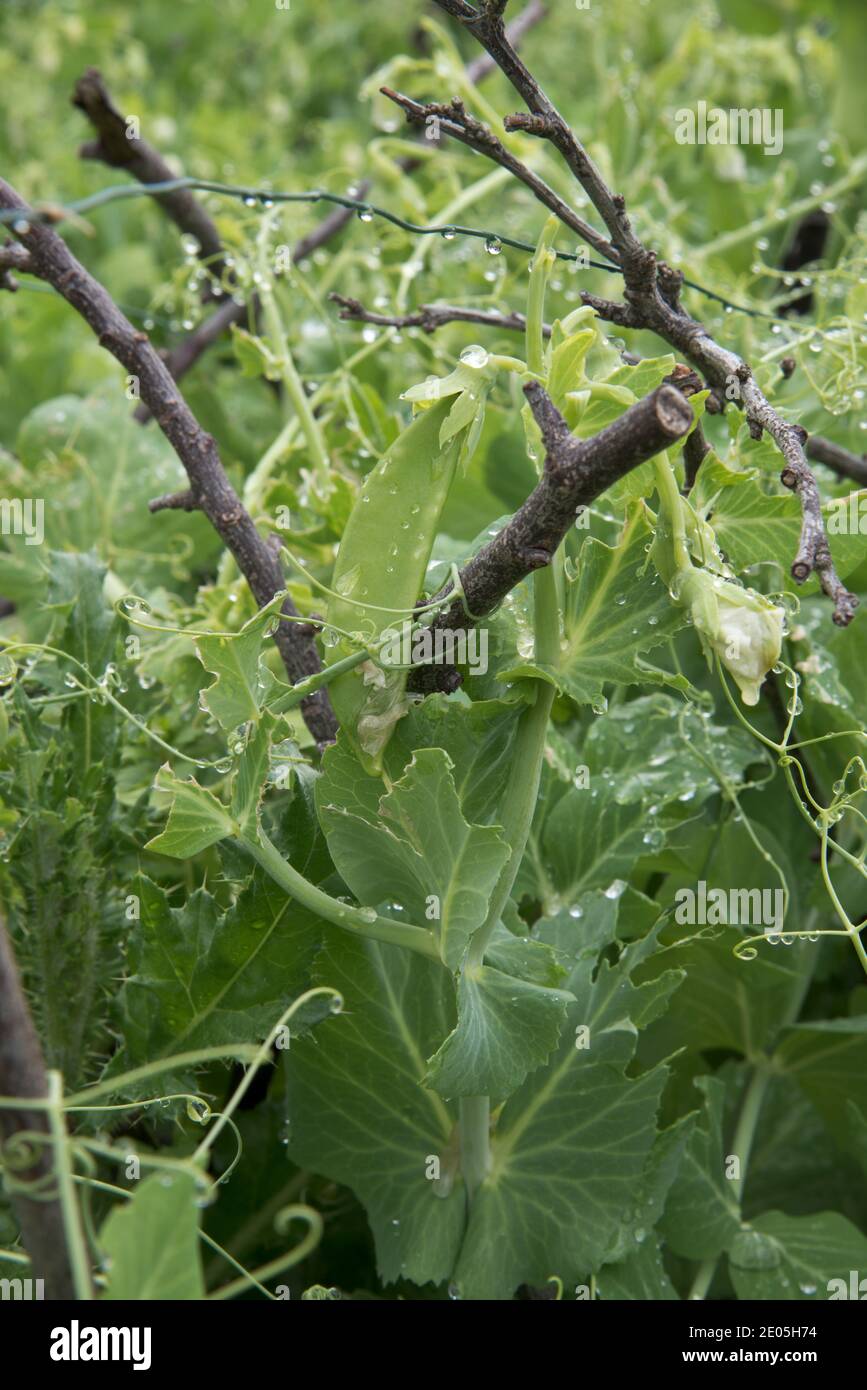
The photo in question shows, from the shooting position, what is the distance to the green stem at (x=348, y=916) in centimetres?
45

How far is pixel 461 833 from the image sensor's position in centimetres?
42

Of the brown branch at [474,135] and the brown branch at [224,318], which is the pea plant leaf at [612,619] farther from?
the brown branch at [224,318]

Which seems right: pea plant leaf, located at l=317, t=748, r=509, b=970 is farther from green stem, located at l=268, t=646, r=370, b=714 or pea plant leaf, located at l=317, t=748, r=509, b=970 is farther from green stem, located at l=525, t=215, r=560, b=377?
green stem, located at l=525, t=215, r=560, b=377

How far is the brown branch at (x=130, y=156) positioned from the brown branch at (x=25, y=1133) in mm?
618

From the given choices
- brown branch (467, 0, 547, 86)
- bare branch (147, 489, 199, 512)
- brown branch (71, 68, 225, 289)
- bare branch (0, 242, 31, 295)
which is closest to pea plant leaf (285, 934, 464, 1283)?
bare branch (147, 489, 199, 512)

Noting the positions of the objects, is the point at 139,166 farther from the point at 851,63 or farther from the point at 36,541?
the point at 851,63

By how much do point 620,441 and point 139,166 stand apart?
701 mm

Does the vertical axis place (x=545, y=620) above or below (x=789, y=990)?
above

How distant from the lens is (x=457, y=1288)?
486 mm

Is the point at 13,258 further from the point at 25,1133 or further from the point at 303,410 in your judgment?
the point at 25,1133

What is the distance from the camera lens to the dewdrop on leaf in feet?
1.28

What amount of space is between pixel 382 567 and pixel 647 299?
151 mm

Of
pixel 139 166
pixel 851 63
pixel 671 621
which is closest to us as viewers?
pixel 851 63

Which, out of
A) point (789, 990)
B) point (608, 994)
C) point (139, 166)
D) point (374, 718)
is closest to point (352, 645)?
point (374, 718)
